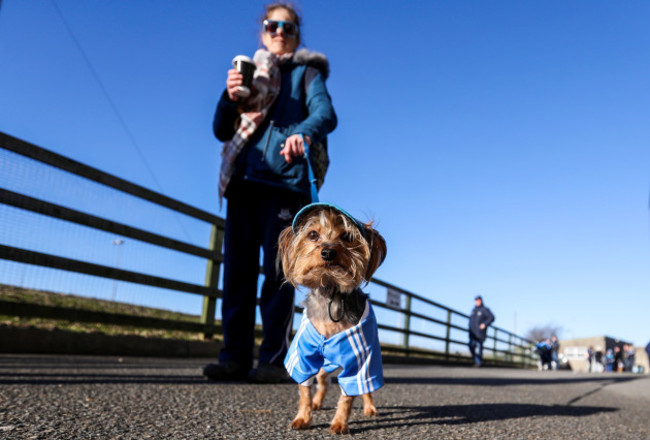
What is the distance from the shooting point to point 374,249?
87.5 inches

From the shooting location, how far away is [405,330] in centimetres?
1114

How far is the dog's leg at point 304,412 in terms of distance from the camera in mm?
2080

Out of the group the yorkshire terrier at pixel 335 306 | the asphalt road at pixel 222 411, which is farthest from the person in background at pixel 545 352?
the yorkshire terrier at pixel 335 306

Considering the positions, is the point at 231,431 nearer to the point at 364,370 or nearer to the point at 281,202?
the point at 364,370

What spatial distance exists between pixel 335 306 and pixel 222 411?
672 mm

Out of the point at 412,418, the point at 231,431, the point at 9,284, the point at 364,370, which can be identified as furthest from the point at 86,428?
the point at 9,284

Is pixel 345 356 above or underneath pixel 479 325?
underneath

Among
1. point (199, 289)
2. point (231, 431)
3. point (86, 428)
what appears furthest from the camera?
point (199, 289)

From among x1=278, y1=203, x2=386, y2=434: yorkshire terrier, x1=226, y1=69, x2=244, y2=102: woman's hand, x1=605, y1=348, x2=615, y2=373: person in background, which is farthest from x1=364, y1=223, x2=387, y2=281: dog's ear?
x1=605, y1=348, x2=615, y2=373: person in background

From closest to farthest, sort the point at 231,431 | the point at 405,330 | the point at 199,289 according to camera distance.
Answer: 1. the point at 231,431
2. the point at 199,289
3. the point at 405,330

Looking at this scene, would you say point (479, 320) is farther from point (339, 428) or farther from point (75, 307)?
point (339, 428)

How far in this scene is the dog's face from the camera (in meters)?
2.15

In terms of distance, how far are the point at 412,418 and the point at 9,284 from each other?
10.0ft

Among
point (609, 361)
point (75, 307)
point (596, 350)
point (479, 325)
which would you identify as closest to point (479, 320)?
point (479, 325)
